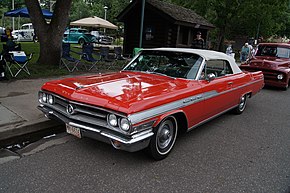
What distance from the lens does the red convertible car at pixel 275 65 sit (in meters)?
9.69

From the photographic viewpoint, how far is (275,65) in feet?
31.8

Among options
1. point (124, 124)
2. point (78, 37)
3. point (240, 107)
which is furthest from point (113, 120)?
point (78, 37)

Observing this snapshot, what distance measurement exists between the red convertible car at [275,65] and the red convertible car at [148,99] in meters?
5.11

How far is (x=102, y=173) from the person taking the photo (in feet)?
10.8

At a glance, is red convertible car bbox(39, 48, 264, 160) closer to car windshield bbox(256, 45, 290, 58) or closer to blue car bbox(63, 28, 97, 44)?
car windshield bbox(256, 45, 290, 58)

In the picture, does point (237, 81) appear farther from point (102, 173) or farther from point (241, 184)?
point (102, 173)

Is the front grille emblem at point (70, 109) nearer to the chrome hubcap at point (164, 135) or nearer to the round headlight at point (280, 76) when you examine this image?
the chrome hubcap at point (164, 135)

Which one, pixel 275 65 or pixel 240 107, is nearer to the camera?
pixel 240 107

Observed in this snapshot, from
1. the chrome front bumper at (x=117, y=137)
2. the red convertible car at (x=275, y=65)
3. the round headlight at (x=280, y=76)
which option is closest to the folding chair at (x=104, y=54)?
the red convertible car at (x=275, y=65)

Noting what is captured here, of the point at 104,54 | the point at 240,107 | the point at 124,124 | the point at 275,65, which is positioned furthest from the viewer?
the point at 104,54

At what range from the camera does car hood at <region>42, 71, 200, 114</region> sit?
3164mm

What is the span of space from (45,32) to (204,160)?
27.1 feet

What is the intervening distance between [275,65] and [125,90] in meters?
8.09

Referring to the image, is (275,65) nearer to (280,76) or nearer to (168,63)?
(280,76)
